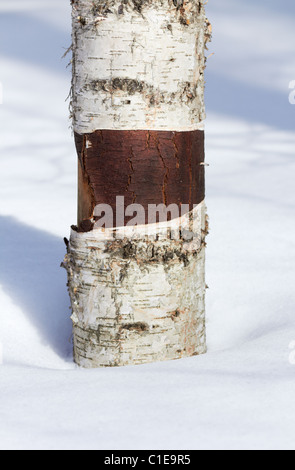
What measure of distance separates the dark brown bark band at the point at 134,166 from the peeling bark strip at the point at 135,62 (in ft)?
0.14

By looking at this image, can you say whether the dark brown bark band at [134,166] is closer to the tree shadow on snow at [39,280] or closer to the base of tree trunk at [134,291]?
the base of tree trunk at [134,291]

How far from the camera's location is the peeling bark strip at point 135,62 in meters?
2.70

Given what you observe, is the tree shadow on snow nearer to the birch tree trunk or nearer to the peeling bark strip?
the birch tree trunk

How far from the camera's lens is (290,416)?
2.05m

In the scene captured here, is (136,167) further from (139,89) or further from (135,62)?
(135,62)

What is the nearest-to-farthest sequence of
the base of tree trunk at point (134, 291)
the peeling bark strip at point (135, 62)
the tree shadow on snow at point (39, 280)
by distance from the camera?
1. the peeling bark strip at point (135, 62)
2. the base of tree trunk at point (134, 291)
3. the tree shadow on snow at point (39, 280)

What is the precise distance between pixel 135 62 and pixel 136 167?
407 millimetres

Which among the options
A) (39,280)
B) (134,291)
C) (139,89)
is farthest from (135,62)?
(39,280)

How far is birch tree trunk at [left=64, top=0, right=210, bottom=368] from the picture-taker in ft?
8.93

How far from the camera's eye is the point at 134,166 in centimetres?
278

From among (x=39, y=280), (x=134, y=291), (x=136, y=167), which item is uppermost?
(x=136, y=167)

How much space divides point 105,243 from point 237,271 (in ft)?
4.01

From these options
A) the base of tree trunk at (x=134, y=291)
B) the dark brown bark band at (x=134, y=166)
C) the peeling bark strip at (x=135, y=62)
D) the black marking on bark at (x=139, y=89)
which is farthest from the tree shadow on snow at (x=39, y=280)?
the black marking on bark at (x=139, y=89)

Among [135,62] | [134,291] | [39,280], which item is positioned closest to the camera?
[135,62]
